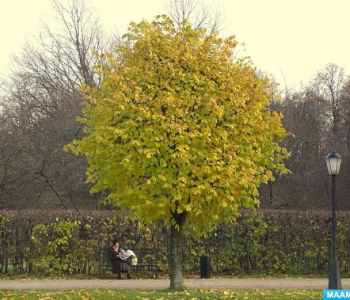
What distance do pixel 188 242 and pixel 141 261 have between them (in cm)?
182

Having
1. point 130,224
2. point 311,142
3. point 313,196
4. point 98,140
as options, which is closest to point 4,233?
point 130,224

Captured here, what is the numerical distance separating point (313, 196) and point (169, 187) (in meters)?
27.3

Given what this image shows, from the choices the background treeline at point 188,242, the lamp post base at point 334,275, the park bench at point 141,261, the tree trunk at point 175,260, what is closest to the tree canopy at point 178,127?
the tree trunk at point 175,260

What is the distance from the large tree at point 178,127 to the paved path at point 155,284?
3.12 meters

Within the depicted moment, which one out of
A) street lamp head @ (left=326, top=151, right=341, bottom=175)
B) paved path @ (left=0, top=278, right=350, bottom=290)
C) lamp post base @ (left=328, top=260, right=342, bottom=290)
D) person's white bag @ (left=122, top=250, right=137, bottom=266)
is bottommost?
paved path @ (left=0, top=278, right=350, bottom=290)

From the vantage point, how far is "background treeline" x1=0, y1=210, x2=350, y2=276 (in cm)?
2342

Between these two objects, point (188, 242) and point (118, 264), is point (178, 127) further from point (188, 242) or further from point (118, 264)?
point (188, 242)

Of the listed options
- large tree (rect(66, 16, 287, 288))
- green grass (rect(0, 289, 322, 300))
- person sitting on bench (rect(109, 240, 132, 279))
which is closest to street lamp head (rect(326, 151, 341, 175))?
large tree (rect(66, 16, 287, 288))

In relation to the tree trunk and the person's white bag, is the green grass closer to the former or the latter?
the tree trunk

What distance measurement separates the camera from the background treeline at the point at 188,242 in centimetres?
Result: 2342

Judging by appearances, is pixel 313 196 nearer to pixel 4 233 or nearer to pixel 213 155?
pixel 4 233

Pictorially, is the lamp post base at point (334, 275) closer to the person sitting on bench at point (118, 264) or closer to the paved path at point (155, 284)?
the paved path at point (155, 284)

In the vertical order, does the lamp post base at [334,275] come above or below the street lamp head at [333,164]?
below

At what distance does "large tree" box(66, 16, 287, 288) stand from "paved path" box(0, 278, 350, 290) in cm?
312
